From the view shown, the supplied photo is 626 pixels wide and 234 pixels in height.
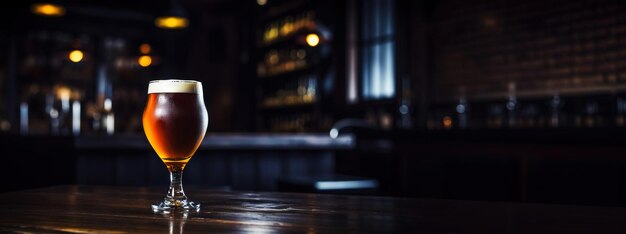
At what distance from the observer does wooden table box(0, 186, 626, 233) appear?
650mm

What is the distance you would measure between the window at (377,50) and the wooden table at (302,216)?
626 cm

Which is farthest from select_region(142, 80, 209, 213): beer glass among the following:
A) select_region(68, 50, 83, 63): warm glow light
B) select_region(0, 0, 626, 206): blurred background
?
select_region(68, 50, 83, 63): warm glow light

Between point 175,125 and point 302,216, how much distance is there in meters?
0.22

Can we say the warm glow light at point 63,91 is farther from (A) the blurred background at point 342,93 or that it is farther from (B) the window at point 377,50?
(B) the window at point 377,50

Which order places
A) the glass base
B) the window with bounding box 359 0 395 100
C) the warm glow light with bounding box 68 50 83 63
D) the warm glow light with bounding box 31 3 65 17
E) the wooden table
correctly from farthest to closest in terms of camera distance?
the window with bounding box 359 0 395 100 < the warm glow light with bounding box 68 50 83 63 < the warm glow light with bounding box 31 3 65 17 < the glass base < the wooden table

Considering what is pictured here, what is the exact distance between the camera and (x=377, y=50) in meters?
7.34

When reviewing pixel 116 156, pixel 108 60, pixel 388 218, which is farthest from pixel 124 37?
→ pixel 388 218

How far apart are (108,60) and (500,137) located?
19.4ft

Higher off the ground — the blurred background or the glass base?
the blurred background

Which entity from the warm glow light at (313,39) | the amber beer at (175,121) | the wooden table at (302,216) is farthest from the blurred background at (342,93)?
the amber beer at (175,121)

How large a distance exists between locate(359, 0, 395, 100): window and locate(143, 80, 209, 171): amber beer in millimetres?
6278

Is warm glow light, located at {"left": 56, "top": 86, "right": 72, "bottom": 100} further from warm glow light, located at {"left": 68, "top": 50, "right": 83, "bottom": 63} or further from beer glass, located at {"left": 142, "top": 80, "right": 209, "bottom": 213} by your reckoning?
beer glass, located at {"left": 142, "top": 80, "right": 209, "bottom": 213}

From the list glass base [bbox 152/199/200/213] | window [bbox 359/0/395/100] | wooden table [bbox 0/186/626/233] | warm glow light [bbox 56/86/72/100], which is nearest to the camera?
wooden table [bbox 0/186/626/233]

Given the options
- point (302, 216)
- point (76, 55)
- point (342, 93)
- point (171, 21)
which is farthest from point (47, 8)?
point (302, 216)
